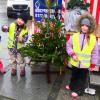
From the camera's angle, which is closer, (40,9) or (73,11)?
(73,11)

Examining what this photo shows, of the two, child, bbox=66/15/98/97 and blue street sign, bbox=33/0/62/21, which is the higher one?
blue street sign, bbox=33/0/62/21

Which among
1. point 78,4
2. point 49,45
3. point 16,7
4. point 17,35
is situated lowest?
point 49,45

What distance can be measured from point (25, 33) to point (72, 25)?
1.20m

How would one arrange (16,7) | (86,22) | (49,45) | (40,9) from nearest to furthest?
1. (86,22)
2. (49,45)
3. (40,9)
4. (16,7)

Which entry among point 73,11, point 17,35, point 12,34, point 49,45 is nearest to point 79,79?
point 49,45

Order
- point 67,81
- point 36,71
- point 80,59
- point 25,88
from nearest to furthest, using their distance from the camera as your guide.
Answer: point 80,59 < point 25,88 < point 67,81 < point 36,71

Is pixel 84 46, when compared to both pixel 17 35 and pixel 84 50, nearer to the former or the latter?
pixel 84 50

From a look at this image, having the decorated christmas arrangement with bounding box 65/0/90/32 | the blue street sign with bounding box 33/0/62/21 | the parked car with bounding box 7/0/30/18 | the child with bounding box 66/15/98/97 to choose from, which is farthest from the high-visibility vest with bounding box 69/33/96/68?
the parked car with bounding box 7/0/30/18

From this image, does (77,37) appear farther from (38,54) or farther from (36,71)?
(36,71)

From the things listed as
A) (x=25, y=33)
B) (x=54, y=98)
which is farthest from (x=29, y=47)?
(x=54, y=98)

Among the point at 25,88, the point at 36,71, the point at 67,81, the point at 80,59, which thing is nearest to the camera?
the point at 80,59

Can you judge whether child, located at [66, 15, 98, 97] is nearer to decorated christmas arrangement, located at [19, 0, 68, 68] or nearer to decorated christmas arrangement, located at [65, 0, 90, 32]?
decorated christmas arrangement, located at [19, 0, 68, 68]

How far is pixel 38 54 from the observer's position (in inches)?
238

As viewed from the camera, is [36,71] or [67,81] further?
[36,71]
